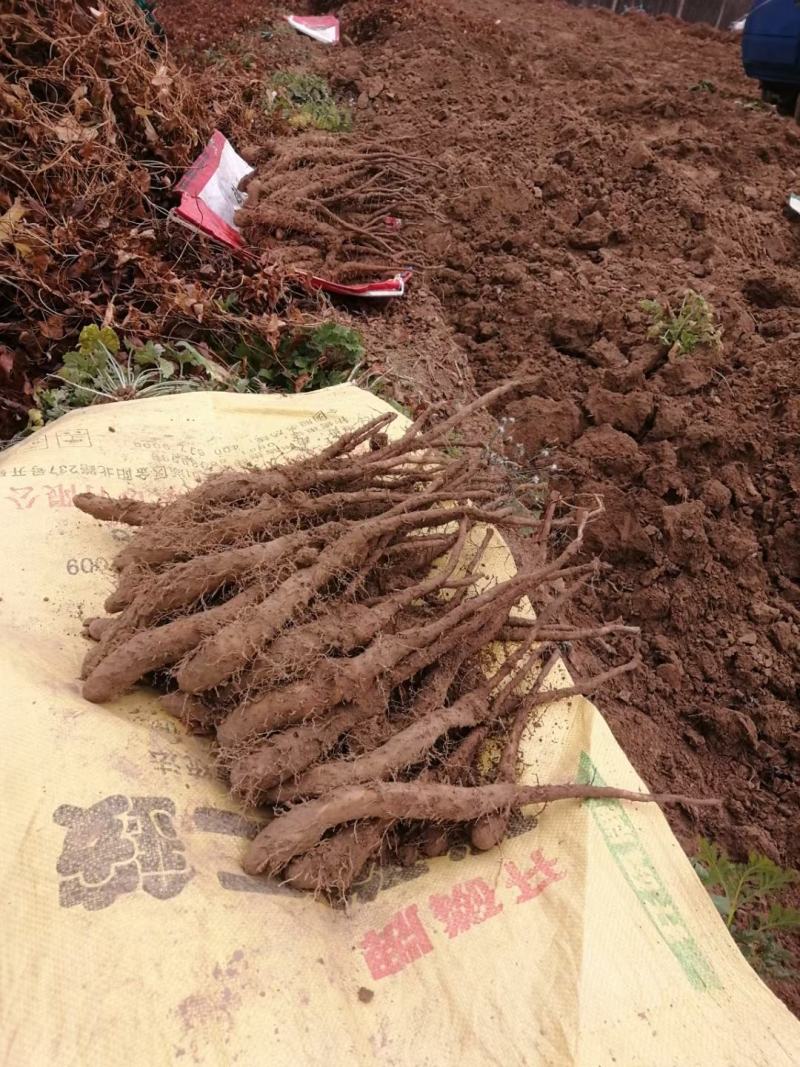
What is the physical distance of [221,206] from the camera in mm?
3742

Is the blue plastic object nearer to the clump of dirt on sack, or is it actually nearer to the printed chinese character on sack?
the clump of dirt on sack

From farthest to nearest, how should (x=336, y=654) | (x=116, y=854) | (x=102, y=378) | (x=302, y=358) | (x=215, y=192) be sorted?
1. (x=215, y=192)
2. (x=302, y=358)
3. (x=102, y=378)
4. (x=336, y=654)
5. (x=116, y=854)

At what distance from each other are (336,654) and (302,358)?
72.9 inches

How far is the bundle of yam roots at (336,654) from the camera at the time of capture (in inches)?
57.4

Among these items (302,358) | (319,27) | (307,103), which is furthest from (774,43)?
(302,358)

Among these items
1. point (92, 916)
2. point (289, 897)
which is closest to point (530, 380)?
point (289, 897)

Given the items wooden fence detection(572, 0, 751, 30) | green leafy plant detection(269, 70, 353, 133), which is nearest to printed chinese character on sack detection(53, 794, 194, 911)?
green leafy plant detection(269, 70, 353, 133)

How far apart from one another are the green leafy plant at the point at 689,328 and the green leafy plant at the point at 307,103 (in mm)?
3276

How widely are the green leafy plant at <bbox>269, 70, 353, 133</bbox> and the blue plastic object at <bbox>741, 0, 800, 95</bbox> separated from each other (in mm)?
3571

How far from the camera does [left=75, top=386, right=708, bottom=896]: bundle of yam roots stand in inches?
57.4

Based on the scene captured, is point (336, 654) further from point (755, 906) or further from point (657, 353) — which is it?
point (657, 353)

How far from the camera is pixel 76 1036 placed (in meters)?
1.08

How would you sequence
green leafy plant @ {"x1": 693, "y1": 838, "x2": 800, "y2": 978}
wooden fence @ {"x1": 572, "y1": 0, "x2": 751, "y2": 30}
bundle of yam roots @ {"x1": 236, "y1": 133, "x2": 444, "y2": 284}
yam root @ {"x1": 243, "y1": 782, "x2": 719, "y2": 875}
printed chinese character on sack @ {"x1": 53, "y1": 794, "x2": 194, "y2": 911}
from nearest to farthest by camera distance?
printed chinese character on sack @ {"x1": 53, "y1": 794, "x2": 194, "y2": 911} < yam root @ {"x1": 243, "y1": 782, "x2": 719, "y2": 875} < green leafy plant @ {"x1": 693, "y1": 838, "x2": 800, "y2": 978} < bundle of yam roots @ {"x1": 236, "y1": 133, "x2": 444, "y2": 284} < wooden fence @ {"x1": 572, "y1": 0, "x2": 751, "y2": 30}

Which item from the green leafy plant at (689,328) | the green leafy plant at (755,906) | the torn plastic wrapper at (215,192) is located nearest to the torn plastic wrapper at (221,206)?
the torn plastic wrapper at (215,192)
